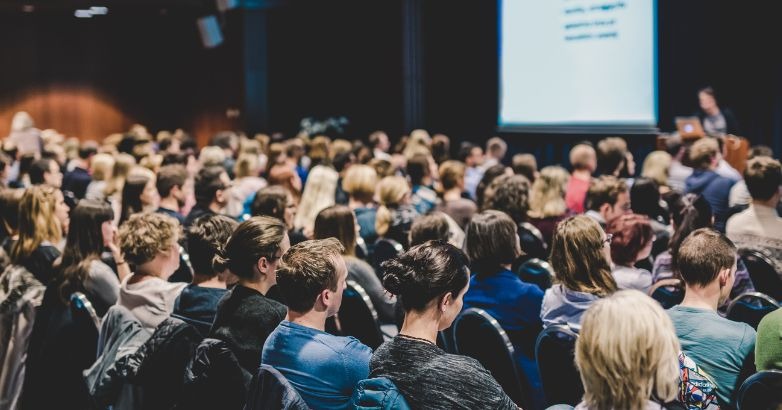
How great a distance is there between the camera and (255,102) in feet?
57.0

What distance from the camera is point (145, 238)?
3693 mm

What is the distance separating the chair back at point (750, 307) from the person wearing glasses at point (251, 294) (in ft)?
6.28

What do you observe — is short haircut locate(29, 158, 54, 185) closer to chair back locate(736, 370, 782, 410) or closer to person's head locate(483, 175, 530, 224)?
person's head locate(483, 175, 530, 224)

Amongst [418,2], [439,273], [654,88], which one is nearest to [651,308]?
[439,273]

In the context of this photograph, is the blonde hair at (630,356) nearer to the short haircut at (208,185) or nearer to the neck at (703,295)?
the neck at (703,295)

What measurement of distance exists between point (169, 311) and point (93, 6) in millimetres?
12511

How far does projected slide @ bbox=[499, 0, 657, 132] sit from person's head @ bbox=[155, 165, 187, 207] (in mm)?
7125

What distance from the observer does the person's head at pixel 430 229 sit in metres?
4.41

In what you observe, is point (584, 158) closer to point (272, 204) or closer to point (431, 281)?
point (272, 204)

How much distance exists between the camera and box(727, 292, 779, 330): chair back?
346 centimetres

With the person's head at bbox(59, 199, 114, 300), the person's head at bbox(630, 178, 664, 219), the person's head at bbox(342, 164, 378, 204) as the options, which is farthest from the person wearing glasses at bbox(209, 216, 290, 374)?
the person's head at bbox(630, 178, 664, 219)

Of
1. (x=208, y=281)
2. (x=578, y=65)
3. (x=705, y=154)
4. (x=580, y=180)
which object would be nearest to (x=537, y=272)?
(x=208, y=281)

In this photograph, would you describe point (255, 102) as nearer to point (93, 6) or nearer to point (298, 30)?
point (298, 30)

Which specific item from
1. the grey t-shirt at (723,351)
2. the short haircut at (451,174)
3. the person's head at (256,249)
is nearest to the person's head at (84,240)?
the person's head at (256,249)
